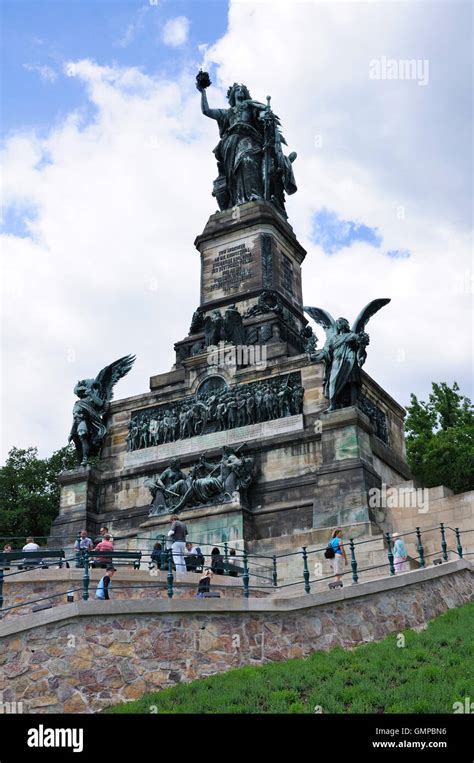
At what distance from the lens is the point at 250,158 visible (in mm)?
37625

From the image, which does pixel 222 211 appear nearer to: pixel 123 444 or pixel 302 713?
pixel 123 444

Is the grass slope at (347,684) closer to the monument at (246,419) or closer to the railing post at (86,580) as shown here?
the railing post at (86,580)

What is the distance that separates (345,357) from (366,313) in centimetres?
182

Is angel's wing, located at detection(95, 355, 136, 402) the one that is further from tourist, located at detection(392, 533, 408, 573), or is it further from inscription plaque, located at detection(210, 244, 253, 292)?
tourist, located at detection(392, 533, 408, 573)

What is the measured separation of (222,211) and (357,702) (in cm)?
2656

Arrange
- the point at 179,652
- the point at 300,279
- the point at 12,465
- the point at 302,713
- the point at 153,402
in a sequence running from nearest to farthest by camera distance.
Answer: the point at 302,713
the point at 179,652
the point at 153,402
the point at 300,279
the point at 12,465

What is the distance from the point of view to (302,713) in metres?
12.7

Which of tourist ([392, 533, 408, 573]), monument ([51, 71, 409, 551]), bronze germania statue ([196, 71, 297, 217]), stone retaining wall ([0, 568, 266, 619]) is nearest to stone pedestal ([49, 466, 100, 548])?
monument ([51, 71, 409, 551])

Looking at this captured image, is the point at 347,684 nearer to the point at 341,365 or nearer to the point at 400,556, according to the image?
the point at 400,556

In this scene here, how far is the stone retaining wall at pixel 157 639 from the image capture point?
14477mm

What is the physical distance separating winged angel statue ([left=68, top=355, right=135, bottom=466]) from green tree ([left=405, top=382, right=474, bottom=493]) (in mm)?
17025

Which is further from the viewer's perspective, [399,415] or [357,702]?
[399,415]

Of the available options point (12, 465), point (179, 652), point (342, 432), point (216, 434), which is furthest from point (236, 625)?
point (12, 465)

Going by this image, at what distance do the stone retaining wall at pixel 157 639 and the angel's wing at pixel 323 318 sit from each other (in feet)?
40.3
